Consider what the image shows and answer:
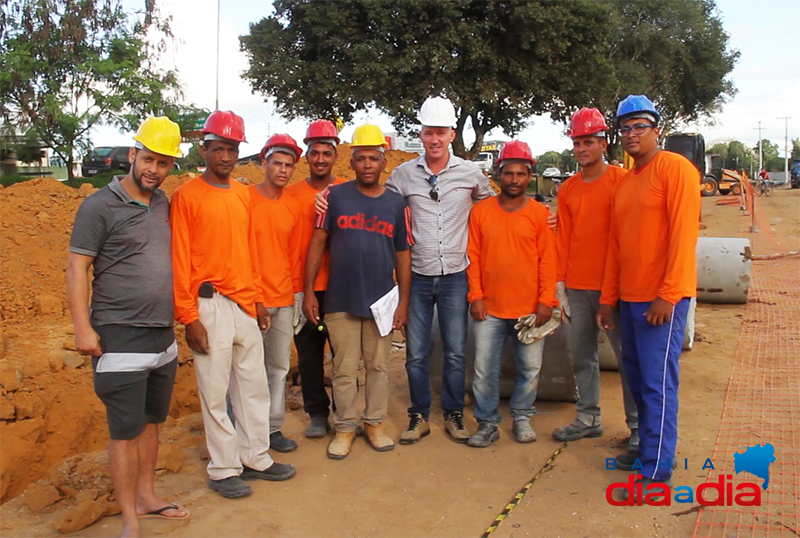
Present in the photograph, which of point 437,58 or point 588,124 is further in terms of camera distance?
point 437,58

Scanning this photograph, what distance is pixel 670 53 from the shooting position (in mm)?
33031

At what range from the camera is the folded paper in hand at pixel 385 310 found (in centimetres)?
462

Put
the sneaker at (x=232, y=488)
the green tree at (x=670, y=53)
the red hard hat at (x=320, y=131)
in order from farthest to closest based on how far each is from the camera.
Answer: the green tree at (x=670, y=53), the red hard hat at (x=320, y=131), the sneaker at (x=232, y=488)

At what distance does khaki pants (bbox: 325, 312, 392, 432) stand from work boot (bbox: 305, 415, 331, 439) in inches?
12.8

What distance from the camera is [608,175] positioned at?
15.3ft

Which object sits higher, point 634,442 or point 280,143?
point 280,143

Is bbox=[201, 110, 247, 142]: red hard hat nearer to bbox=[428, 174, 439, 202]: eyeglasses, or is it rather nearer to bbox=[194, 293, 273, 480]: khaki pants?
bbox=[194, 293, 273, 480]: khaki pants

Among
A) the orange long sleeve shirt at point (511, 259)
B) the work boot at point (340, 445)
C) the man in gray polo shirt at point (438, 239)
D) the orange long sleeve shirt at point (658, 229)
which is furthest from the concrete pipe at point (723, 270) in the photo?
the work boot at point (340, 445)

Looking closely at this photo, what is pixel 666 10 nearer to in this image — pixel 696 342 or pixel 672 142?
pixel 672 142

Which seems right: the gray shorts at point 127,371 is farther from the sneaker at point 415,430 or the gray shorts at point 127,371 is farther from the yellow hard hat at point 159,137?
the sneaker at point 415,430

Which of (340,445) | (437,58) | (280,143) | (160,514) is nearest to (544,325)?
(340,445)

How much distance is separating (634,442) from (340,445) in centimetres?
189

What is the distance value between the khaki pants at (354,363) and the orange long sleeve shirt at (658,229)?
1.61 metres

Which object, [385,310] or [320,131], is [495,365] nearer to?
[385,310]
